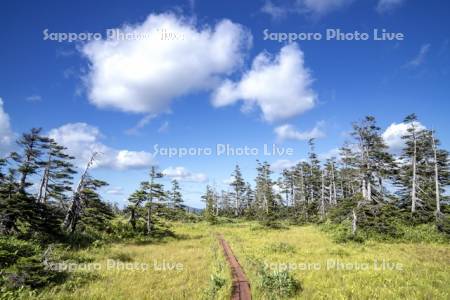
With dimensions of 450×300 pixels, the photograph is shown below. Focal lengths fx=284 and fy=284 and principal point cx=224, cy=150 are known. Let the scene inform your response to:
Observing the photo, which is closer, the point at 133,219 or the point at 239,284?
the point at 239,284

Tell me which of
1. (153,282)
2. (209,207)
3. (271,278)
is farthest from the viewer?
(209,207)

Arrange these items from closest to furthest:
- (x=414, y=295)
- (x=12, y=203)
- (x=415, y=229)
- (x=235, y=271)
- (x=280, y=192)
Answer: (x=414, y=295) < (x=235, y=271) < (x=12, y=203) < (x=415, y=229) < (x=280, y=192)

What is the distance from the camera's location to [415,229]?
2723 centimetres

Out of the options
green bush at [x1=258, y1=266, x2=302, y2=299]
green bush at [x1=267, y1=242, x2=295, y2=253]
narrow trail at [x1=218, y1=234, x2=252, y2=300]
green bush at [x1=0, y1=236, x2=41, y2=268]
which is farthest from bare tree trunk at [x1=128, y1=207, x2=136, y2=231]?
green bush at [x1=258, y1=266, x2=302, y2=299]

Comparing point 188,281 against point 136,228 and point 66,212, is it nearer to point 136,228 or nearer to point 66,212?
point 66,212

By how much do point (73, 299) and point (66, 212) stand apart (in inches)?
580

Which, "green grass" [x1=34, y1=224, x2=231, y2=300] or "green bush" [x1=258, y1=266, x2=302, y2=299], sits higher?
"green bush" [x1=258, y1=266, x2=302, y2=299]

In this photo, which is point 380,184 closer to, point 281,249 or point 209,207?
point 281,249

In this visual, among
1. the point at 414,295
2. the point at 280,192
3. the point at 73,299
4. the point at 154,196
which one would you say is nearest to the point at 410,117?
the point at 414,295

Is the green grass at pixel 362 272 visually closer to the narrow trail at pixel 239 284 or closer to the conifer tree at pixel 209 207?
the narrow trail at pixel 239 284

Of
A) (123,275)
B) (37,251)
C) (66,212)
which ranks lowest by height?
(123,275)

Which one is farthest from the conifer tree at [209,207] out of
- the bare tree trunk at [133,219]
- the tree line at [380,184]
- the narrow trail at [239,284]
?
the narrow trail at [239,284]

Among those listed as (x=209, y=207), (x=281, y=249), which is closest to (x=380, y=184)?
(x=281, y=249)

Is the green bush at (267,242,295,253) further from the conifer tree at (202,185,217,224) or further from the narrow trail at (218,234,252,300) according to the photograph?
the conifer tree at (202,185,217,224)
